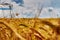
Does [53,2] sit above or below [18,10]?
above

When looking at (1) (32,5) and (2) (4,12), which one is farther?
(1) (32,5)

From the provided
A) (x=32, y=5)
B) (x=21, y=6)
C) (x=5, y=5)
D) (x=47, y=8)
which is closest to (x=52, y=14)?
(x=47, y=8)

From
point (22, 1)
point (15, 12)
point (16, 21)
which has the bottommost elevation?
point (16, 21)

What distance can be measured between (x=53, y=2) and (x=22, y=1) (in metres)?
0.42

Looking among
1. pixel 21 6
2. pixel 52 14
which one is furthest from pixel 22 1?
pixel 52 14

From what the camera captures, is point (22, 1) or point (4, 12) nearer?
point (4, 12)

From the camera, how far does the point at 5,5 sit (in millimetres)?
1627

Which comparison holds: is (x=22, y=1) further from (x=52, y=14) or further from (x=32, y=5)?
(x=52, y=14)

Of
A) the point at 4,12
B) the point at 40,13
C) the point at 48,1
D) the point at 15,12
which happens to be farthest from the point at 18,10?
the point at 48,1

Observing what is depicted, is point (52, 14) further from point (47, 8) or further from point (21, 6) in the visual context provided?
point (21, 6)

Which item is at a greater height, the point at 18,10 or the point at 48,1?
the point at 48,1

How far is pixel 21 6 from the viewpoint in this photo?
1.77 metres

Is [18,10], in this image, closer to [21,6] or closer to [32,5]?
[21,6]

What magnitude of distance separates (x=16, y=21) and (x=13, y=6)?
198 millimetres
